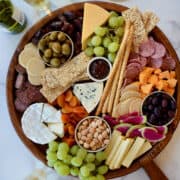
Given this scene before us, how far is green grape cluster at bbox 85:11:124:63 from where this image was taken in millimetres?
1148

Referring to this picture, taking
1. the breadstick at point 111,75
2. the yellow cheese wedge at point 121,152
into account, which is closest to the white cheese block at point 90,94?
the breadstick at point 111,75

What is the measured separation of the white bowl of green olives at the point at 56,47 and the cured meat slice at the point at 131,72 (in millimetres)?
138

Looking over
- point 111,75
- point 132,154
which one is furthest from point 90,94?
point 132,154

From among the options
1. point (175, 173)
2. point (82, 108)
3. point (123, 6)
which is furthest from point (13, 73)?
point (175, 173)

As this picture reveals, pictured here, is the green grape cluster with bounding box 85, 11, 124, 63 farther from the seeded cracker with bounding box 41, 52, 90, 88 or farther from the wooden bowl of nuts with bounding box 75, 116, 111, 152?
the wooden bowl of nuts with bounding box 75, 116, 111, 152

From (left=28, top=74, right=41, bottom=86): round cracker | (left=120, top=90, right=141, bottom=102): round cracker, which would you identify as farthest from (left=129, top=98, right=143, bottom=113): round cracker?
(left=28, top=74, right=41, bottom=86): round cracker

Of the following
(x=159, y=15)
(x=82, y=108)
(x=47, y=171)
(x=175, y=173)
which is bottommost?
(x=175, y=173)

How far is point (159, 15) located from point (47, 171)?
48cm

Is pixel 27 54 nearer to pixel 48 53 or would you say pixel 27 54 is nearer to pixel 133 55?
pixel 48 53

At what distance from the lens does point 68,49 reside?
1.17m

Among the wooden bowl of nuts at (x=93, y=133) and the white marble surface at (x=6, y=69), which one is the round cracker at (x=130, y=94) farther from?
the white marble surface at (x=6, y=69)

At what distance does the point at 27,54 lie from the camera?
1199 mm

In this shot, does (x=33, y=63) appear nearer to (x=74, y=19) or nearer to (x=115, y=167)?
(x=74, y=19)

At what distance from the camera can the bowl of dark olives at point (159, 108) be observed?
113cm
